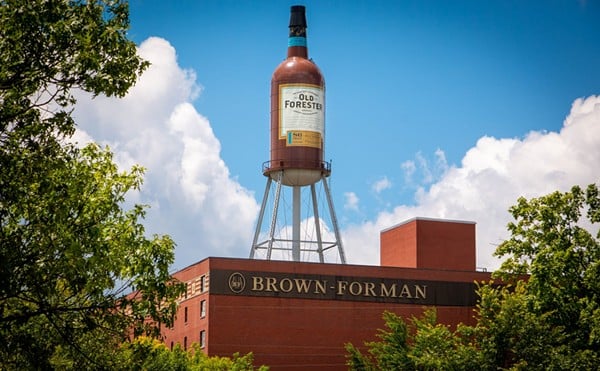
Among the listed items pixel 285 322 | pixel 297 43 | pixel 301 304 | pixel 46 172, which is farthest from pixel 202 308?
pixel 46 172

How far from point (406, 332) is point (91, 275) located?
152 feet

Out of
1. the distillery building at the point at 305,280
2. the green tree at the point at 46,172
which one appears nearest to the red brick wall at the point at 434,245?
the distillery building at the point at 305,280

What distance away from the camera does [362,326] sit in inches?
3666

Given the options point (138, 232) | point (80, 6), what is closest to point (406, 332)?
point (138, 232)

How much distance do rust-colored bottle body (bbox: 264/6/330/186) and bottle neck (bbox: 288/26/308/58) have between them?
2.20m

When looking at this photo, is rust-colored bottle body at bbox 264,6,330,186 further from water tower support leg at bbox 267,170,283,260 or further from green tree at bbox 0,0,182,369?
green tree at bbox 0,0,182,369

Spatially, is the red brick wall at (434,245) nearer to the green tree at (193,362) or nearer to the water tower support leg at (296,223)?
the water tower support leg at (296,223)

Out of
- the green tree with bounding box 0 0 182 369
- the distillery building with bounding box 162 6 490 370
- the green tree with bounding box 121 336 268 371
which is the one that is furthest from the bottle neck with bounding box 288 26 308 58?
the green tree with bounding box 0 0 182 369

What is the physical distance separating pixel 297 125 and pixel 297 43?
6.92m

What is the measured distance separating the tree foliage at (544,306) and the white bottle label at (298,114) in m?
Result: 25.2

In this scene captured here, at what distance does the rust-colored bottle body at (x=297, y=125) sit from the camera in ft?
327

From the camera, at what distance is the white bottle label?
9969 centimetres

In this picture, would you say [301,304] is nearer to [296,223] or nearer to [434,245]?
[296,223]

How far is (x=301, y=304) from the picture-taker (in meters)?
91.8
